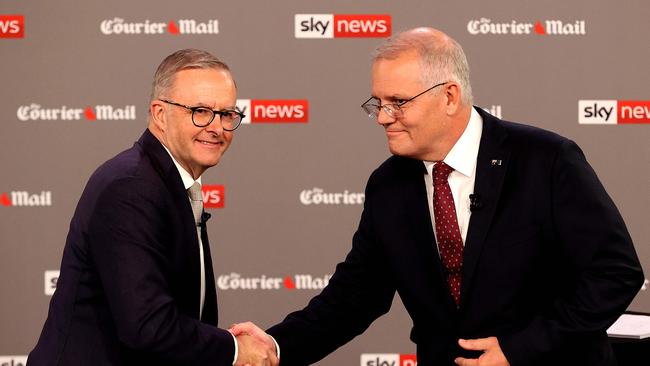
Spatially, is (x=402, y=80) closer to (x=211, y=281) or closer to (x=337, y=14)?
(x=211, y=281)

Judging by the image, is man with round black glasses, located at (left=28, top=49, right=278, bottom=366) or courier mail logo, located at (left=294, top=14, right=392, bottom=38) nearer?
man with round black glasses, located at (left=28, top=49, right=278, bottom=366)

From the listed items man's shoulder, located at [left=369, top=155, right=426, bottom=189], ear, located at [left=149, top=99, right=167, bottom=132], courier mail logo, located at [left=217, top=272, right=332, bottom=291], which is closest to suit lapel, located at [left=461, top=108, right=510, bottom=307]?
man's shoulder, located at [left=369, top=155, right=426, bottom=189]

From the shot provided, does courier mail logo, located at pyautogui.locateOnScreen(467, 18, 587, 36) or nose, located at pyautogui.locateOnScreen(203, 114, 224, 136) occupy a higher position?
courier mail logo, located at pyautogui.locateOnScreen(467, 18, 587, 36)

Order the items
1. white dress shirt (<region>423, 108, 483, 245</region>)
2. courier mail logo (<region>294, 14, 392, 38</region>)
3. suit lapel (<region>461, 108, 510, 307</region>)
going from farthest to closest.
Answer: courier mail logo (<region>294, 14, 392, 38</region>)
white dress shirt (<region>423, 108, 483, 245</region>)
suit lapel (<region>461, 108, 510, 307</region>)

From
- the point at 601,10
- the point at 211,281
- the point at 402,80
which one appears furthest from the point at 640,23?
the point at 211,281

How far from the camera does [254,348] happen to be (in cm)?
313

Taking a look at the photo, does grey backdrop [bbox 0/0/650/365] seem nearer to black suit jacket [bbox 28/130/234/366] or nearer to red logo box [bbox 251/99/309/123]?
red logo box [bbox 251/99/309/123]

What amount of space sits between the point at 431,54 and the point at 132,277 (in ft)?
3.51

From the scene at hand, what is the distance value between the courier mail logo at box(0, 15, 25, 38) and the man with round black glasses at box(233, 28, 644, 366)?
2.99 m

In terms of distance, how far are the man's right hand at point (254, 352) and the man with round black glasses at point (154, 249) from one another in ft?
0.12

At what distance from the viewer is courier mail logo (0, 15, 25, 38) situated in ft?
17.3

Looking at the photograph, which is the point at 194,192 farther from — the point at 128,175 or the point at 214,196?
the point at 214,196

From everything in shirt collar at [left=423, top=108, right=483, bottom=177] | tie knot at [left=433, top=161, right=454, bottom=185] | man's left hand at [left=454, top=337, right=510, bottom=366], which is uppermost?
shirt collar at [left=423, top=108, right=483, bottom=177]

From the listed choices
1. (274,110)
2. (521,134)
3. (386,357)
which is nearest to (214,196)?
(274,110)
